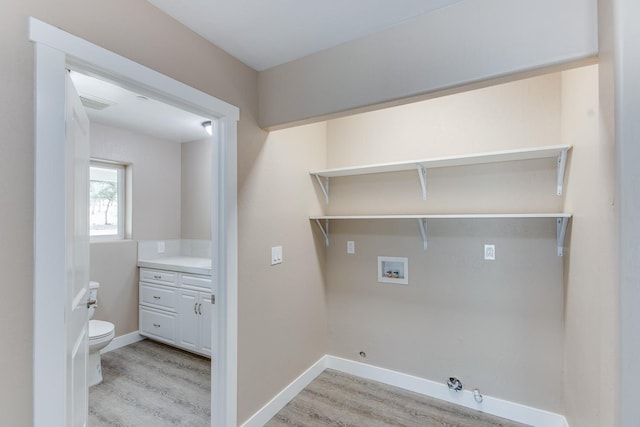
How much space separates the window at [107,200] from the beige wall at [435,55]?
2.54 meters

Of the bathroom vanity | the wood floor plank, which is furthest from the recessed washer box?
the bathroom vanity

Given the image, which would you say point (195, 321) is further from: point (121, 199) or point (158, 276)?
point (121, 199)

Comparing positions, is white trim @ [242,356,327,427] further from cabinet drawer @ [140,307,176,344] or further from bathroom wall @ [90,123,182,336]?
bathroom wall @ [90,123,182,336]

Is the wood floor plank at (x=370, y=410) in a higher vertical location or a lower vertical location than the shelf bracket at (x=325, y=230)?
lower

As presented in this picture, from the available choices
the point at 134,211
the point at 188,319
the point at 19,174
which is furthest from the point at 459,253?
the point at 134,211

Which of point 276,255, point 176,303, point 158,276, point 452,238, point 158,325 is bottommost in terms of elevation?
point 158,325

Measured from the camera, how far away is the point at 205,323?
2.96m

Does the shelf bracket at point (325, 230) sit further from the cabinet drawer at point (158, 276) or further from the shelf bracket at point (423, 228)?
the cabinet drawer at point (158, 276)

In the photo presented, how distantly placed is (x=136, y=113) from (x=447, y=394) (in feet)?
12.1

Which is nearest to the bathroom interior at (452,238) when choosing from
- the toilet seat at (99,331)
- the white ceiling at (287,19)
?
the toilet seat at (99,331)

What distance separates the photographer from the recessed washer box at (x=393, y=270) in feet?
8.28

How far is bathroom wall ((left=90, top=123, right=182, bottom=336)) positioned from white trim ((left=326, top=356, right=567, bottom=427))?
7.81 ft

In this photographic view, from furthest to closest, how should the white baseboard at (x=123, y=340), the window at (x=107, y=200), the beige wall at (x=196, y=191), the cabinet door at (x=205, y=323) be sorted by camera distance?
the beige wall at (x=196, y=191)
the window at (x=107, y=200)
the white baseboard at (x=123, y=340)
the cabinet door at (x=205, y=323)

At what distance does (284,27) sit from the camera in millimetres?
1634
